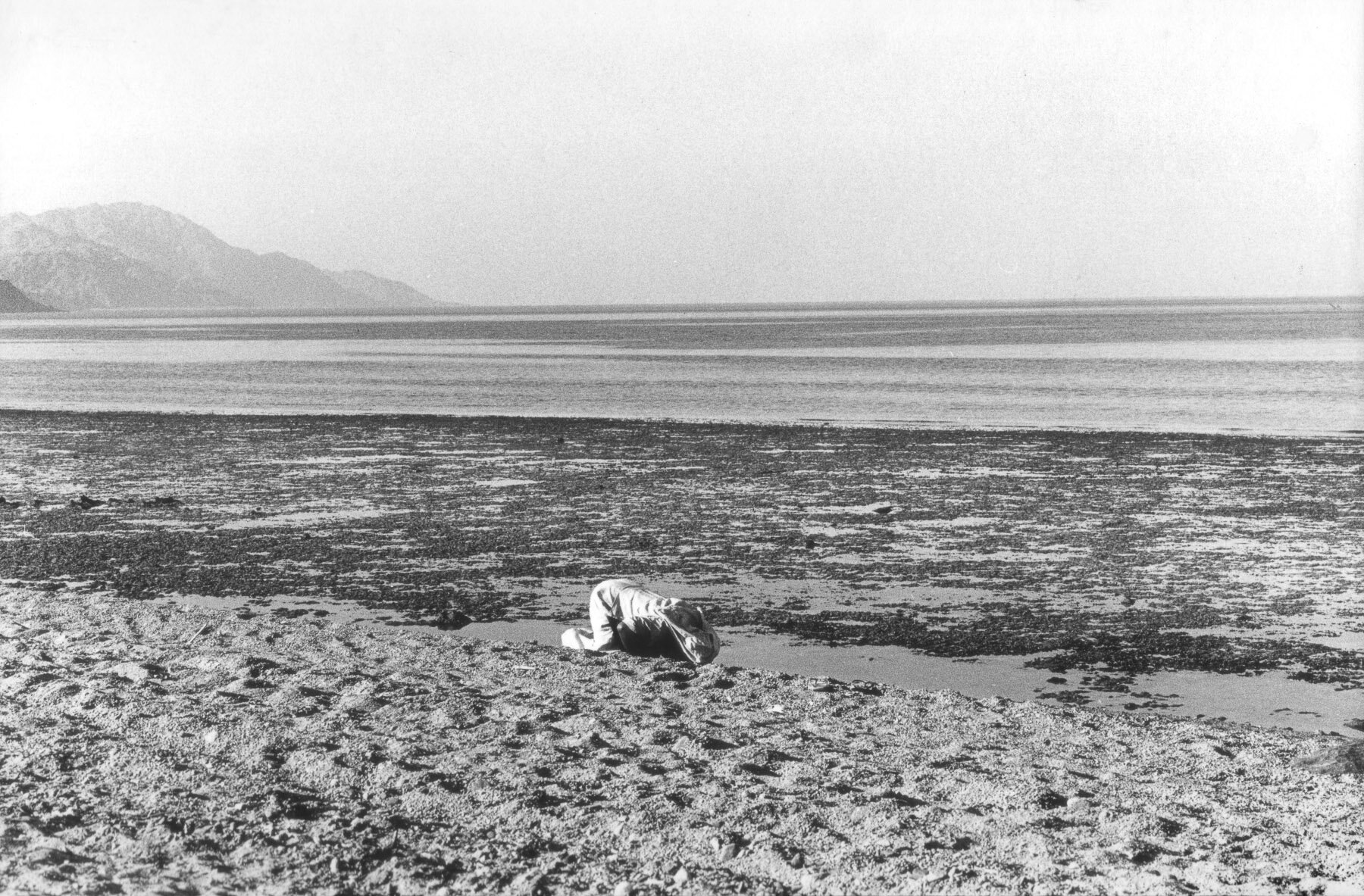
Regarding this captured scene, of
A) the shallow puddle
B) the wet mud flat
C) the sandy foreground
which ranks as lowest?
the shallow puddle

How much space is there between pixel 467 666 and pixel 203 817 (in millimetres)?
2835

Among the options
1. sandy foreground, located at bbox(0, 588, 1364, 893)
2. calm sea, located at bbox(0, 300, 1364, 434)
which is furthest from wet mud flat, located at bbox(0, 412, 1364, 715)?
calm sea, located at bbox(0, 300, 1364, 434)

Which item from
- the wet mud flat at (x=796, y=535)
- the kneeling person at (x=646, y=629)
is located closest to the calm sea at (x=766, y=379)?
the wet mud flat at (x=796, y=535)

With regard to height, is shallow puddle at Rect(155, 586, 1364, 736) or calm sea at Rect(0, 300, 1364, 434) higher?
calm sea at Rect(0, 300, 1364, 434)

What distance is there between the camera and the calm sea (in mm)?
31359

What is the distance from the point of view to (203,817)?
5.71 metres

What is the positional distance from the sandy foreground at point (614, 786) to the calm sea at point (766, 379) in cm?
2039

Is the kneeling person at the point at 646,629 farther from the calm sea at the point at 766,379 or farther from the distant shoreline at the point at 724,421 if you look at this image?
the calm sea at the point at 766,379

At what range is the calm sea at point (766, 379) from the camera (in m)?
31.4

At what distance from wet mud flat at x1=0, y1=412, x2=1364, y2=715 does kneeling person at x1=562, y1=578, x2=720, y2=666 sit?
1154 millimetres

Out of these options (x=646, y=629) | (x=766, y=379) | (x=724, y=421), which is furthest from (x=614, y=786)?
(x=766, y=379)

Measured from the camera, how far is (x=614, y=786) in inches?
241

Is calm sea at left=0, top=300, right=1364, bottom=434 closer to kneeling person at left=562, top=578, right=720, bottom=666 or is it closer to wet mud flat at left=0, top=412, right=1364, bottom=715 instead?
wet mud flat at left=0, top=412, right=1364, bottom=715

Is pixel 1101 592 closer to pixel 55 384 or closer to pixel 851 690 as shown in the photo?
pixel 851 690
